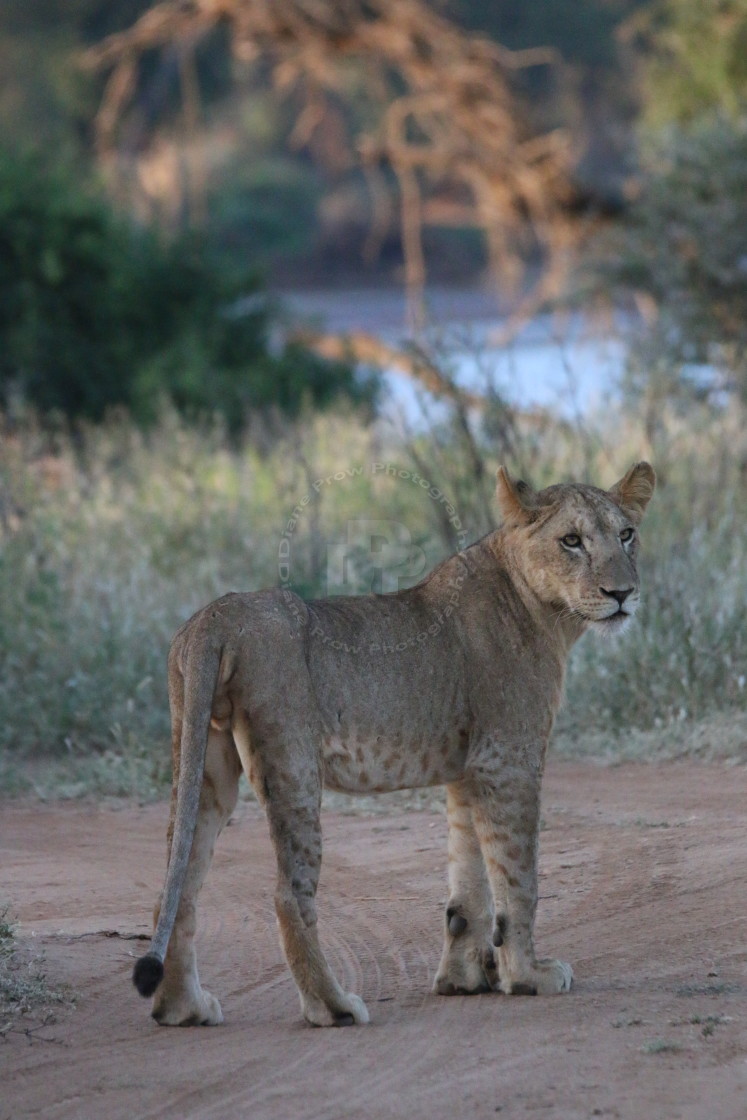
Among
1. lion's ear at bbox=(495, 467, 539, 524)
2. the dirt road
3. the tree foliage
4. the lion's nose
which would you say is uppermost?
the tree foliage

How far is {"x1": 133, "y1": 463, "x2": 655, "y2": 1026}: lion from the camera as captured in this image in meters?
4.14

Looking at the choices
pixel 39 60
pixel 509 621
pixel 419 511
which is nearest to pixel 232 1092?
pixel 509 621

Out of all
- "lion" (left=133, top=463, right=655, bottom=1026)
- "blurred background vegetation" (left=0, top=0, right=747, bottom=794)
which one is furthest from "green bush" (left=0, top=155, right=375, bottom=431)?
"lion" (left=133, top=463, right=655, bottom=1026)

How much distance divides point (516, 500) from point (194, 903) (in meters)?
1.41

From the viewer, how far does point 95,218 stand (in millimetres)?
16359

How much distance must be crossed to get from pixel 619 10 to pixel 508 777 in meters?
36.8

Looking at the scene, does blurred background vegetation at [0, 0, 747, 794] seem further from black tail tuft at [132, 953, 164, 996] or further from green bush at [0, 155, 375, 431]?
black tail tuft at [132, 953, 164, 996]

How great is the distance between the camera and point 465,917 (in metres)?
4.58

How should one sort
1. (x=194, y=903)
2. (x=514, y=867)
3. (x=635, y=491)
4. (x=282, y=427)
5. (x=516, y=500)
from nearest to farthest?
(x=194, y=903) → (x=514, y=867) → (x=516, y=500) → (x=635, y=491) → (x=282, y=427)

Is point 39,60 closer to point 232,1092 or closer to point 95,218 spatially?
point 95,218

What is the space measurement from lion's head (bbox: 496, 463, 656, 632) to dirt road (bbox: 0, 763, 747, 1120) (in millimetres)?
1017

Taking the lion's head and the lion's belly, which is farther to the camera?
the lion's head

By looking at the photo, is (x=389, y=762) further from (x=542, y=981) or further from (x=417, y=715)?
(x=542, y=981)

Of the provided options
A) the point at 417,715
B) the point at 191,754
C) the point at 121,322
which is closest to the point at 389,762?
the point at 417,715
